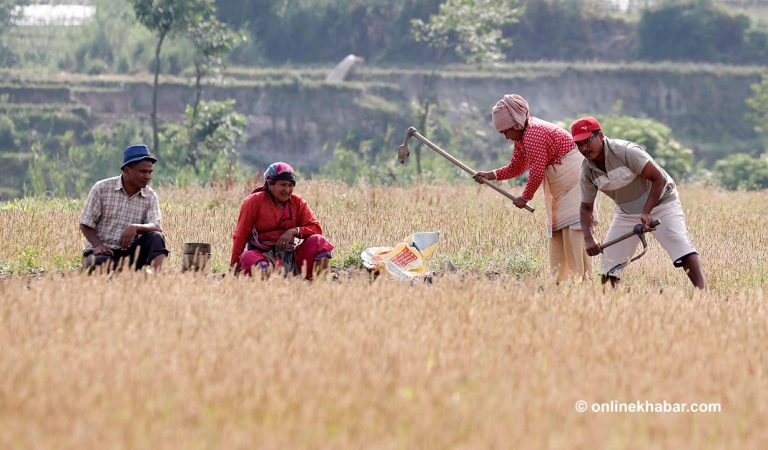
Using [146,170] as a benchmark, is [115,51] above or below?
below

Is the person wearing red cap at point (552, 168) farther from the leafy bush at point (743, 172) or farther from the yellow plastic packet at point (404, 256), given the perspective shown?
the leafy bush at point (743, 172)

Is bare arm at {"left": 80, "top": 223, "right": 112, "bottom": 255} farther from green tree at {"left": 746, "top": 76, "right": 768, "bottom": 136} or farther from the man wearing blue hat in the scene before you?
green tree at {"left": 746, "top": 76, "right": 768, "bottom": 136}

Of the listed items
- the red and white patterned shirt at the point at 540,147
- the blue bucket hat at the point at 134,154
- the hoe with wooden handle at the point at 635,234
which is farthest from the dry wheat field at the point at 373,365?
the blue bucket hat at the point at 134,154

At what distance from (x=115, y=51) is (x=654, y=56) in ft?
61.9

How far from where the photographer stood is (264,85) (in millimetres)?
36156

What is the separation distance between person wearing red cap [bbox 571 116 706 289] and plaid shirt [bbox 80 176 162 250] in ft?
8.71

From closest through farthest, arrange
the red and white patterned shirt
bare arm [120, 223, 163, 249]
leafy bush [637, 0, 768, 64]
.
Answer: bare arm [120, 223, 163, 249] < the red and white patterned shirt < leafy bush [637, 0, 768, 64]

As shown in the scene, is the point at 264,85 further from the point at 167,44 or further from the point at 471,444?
the point at 471,444

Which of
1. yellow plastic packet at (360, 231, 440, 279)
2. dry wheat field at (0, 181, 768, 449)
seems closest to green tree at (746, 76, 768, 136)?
yellow plastic packet at (360, 231, 440, 279)

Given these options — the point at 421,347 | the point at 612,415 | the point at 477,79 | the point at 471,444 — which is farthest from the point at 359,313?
the point at 477,79

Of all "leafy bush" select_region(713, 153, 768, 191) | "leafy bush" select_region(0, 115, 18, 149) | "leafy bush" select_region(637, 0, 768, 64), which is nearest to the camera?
"leafy bush" select_region(713, 153, 768, 191)

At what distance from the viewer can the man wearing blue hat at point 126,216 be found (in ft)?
25.3

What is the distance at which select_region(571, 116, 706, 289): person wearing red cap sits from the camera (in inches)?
280

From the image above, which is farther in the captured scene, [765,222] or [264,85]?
[264,85]
